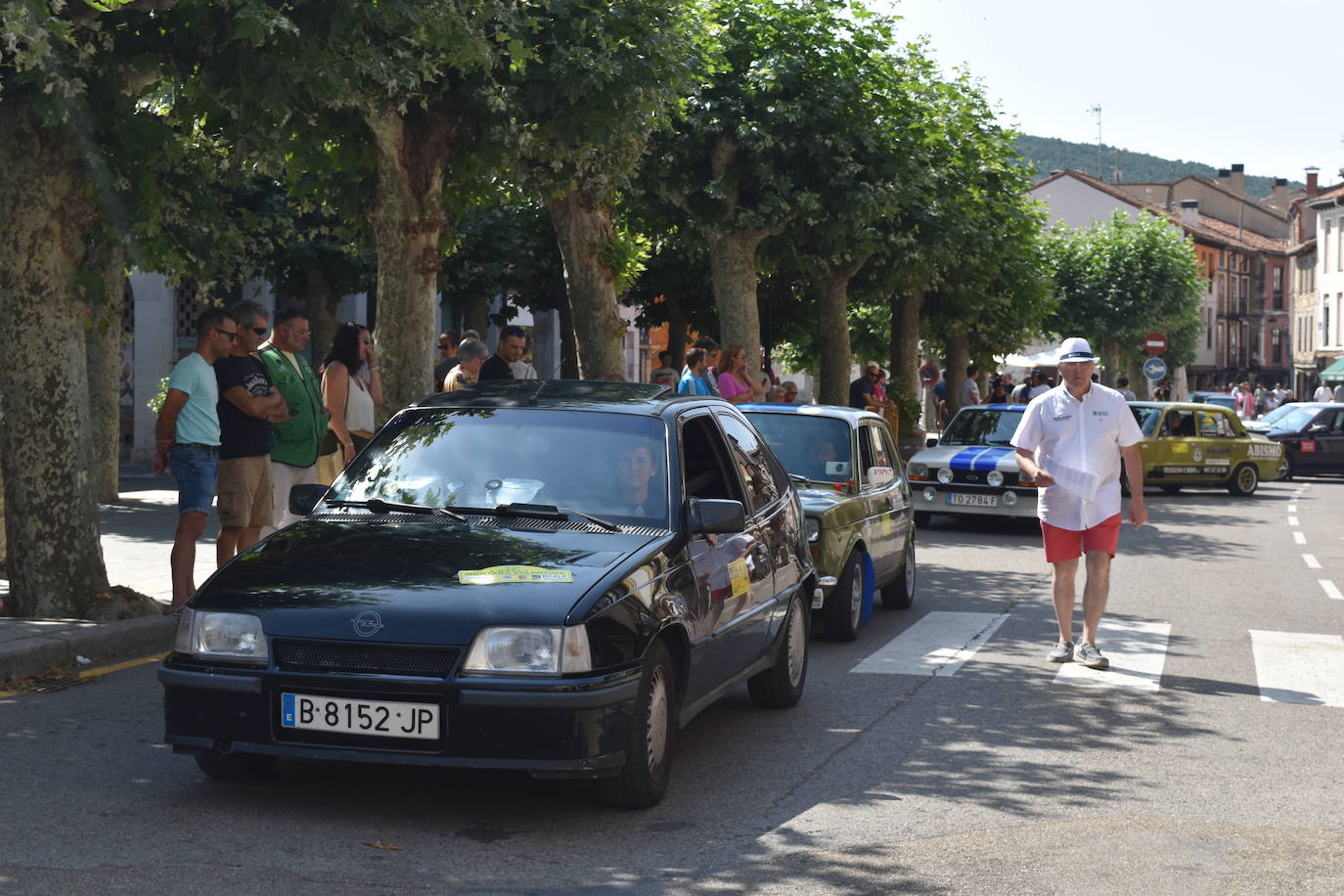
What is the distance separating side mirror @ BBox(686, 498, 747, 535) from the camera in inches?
272

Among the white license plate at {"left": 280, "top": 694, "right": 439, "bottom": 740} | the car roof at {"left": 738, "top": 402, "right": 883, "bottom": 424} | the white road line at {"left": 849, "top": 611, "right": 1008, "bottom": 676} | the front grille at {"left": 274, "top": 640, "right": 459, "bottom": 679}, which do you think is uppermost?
the car roof at {"left": 738, "top": 402, "right": 883, "bottom": 424}

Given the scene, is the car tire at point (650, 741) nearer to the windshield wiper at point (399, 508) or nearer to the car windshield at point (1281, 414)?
the windshield wiper at point (399, 508)

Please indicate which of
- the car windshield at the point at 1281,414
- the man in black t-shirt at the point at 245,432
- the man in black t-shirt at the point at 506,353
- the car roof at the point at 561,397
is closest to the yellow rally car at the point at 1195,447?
the car windshield at the point at 1281,414

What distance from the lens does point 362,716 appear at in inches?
231

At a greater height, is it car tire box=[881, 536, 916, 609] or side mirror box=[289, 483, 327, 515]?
side mirror box=[289, 483, 327, 515]

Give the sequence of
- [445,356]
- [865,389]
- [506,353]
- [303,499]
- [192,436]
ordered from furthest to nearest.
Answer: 1. [865,389]
2. [445,356]
3. [506,353]
4. [192,436]
5. [303,499]

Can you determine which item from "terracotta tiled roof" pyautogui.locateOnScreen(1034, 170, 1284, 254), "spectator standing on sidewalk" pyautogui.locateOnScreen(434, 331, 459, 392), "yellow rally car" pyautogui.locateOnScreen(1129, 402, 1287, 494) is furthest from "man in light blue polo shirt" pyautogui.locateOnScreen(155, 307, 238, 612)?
"terracotta tiled roof" pyautogui.locateOnScreen(1034, 170, 1284, 254)

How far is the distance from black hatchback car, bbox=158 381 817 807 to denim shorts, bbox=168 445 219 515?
12.0ft

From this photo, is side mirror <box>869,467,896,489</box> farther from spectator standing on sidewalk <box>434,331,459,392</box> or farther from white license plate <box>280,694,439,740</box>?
spectator standing on sidewalk <box>434,331,459,392</box>

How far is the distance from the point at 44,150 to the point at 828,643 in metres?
5.53

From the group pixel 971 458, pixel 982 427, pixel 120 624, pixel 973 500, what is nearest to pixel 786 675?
pixel 120 624

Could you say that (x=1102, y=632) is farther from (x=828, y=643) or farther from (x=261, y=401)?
(x=261, y=401)

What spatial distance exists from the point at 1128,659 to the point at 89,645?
235 inches

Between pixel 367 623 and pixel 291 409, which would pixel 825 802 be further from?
pixel 291 409
